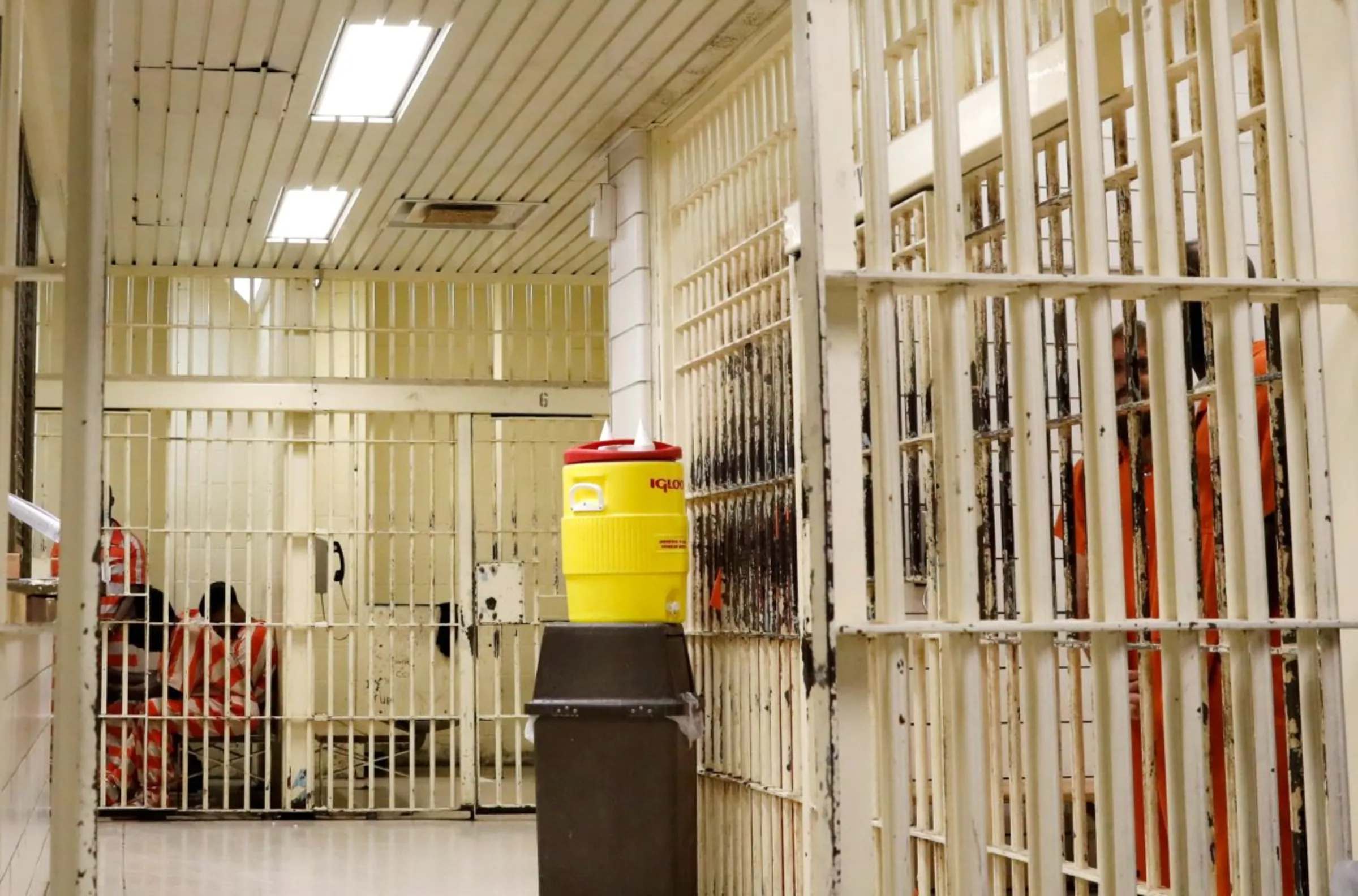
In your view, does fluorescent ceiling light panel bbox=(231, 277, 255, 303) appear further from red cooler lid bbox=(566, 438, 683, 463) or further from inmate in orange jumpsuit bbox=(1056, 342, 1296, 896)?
inmate in orange jumpsuit bbox=(1056, 342, 1296, 896)

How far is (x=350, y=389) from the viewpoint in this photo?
7.96 meters

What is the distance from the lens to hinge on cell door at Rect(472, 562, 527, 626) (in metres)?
7.68

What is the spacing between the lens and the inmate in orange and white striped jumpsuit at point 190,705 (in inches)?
292

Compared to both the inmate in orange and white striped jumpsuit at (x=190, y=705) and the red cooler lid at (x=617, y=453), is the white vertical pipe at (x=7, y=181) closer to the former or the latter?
the red cooler lid at (x=617, y=453)

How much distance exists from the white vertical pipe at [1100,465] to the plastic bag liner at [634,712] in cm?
247

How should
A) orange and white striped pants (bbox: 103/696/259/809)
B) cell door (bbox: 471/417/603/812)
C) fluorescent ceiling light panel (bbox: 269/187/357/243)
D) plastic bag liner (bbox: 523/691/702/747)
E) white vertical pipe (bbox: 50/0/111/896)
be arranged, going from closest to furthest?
1. white vertical pipe (bbox: 50/0/111/896)
2. plastic bag liner (bbox: 523/691/702/747)
3. fluorescent ceiling light panel (bbox: 269/187/357/243)
4. orange and white striped pants (bbox: 103/696/259/809)
5. cell door (bbox: 471/417/603/812)

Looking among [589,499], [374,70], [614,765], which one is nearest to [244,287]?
[374,70]

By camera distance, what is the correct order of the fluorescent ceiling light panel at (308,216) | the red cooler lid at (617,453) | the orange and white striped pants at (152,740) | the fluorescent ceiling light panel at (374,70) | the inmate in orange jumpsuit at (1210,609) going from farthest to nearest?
the orange and white striped pants at (152,740), the fluorescent ceiling light panel at (308,216), the fluorescent ceiling light panel at (374,70), the red cooler lid at (617,453), the inmate in orange jumpsuit at (1210,609)

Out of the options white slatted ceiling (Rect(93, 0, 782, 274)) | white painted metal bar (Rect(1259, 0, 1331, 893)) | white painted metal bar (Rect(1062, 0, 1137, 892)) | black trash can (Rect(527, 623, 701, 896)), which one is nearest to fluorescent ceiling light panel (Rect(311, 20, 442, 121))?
white slatted ceiling (Rect(93, 0, 782, 274))

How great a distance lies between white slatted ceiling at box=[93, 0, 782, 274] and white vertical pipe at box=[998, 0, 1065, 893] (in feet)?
8.52

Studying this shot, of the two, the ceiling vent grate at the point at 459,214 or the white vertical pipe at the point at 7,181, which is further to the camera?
the ceiling vent grate at the point at 459,214

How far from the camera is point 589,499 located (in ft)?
15.7

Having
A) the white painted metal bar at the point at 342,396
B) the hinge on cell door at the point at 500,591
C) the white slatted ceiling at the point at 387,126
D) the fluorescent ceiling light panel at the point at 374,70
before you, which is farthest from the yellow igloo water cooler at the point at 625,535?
the white painted metal bar at the point at 342,396

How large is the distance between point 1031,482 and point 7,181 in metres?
1.57
